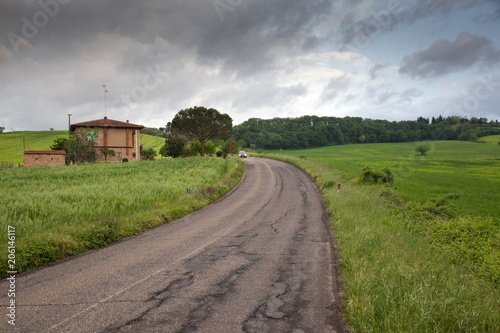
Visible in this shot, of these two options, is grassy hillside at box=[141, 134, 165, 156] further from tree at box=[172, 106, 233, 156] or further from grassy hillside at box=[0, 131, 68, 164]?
tree at box=[172, 106, 233, 156]

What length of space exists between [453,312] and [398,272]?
171 centimetres

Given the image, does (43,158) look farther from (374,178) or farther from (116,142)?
(374,178)

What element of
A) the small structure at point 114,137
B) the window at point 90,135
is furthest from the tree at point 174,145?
the window at point 90,135

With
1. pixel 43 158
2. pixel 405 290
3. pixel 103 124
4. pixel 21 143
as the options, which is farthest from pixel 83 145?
pixel 405 290

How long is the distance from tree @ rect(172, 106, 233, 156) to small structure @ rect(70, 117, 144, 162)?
10.0 m

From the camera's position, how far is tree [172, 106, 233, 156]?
61.6 metres

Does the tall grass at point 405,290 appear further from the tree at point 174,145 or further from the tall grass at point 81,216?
the tree at point 174,145

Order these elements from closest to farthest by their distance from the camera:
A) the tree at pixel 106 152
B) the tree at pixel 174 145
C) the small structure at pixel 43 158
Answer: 1. the small structure at pixel 43 158
2. the tree at pixel 106 152
3. the tree at pixel 174 145

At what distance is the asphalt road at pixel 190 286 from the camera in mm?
4957

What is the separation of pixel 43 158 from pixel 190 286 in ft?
163

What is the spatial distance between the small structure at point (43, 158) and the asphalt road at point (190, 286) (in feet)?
143

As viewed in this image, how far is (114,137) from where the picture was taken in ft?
179

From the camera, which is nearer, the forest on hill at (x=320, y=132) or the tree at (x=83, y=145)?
the tree at (x=83, y=145)

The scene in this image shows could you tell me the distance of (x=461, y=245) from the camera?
1001 centimetres
